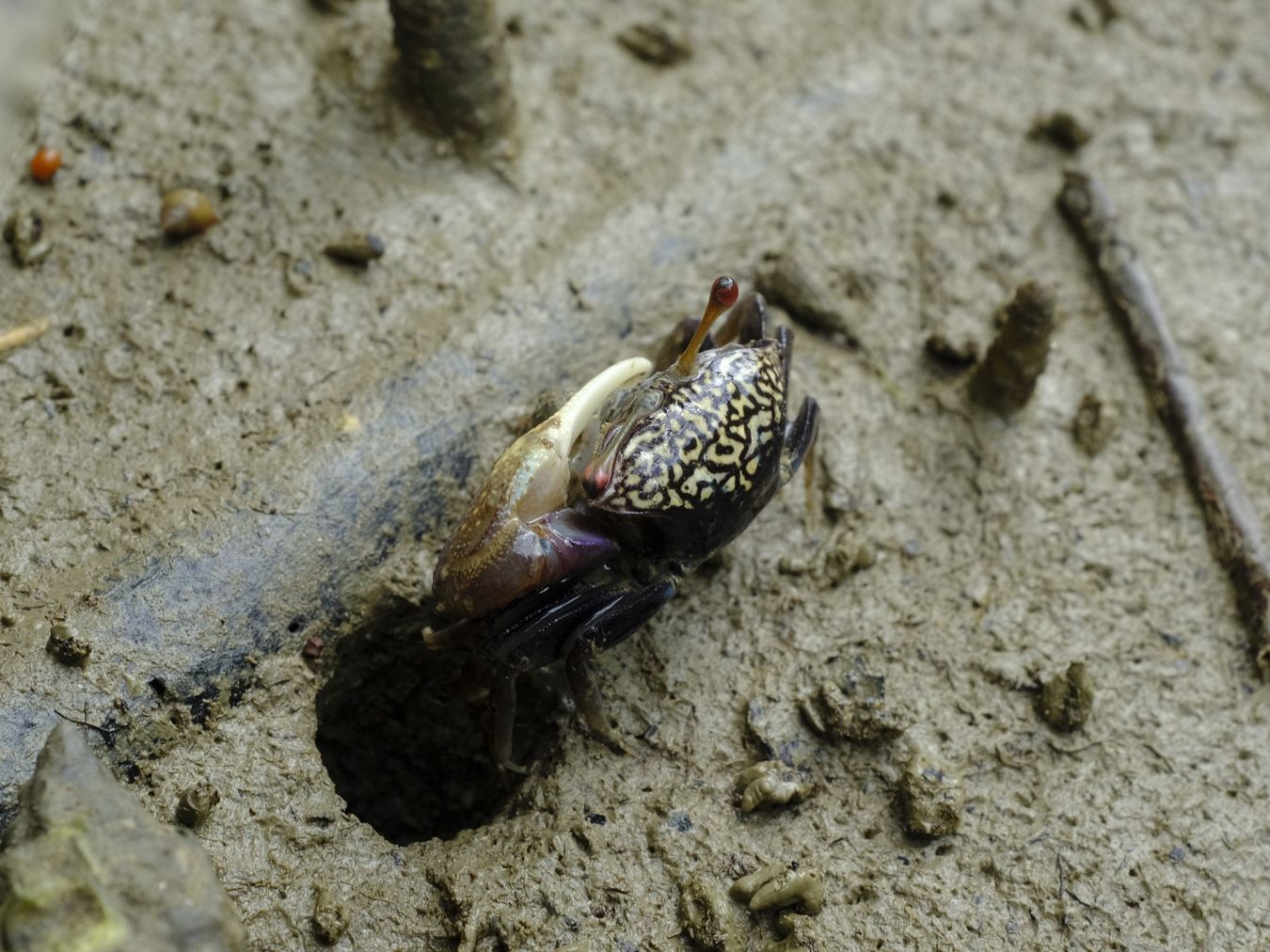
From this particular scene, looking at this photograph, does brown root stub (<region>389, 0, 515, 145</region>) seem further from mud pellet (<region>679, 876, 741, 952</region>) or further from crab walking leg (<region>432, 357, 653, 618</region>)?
mud pellet (<region>679, 876, 741, 952</region>)

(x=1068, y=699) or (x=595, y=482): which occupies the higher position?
(x=595, y=482)

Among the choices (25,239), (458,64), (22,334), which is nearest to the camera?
(22,334)

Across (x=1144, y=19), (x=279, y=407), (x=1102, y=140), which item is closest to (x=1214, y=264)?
(x=1102, y=140)

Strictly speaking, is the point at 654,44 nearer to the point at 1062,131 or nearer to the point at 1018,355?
the point at 1062,131

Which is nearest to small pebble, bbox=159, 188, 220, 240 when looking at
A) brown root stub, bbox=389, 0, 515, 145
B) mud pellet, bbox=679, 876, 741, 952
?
brown root stub, bbox=389, 0, 515, 145

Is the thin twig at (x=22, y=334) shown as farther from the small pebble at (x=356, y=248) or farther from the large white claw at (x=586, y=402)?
the large white claw at (x=586, y=402)

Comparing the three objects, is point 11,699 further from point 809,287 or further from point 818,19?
point 818,19

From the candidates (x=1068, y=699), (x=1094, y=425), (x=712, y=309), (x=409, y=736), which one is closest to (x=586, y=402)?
(x=712, y=309)

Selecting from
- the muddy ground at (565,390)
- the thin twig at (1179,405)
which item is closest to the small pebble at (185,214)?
the muddy ground at (565,390)
